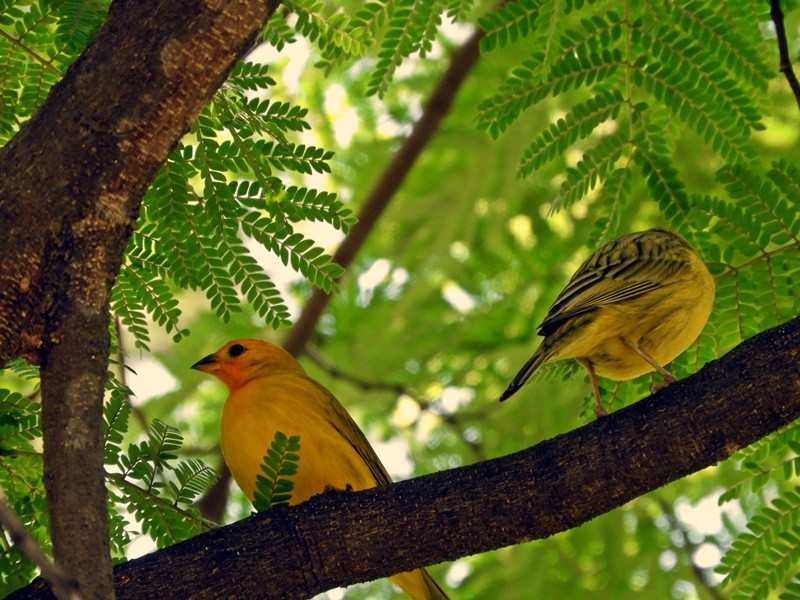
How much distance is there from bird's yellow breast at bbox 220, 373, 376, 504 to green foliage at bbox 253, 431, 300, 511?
101 centimetres

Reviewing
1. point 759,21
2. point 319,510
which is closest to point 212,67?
point 319,510

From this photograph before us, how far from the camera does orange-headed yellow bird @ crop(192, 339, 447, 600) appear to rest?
4.76 meters

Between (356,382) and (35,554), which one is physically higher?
(356,382)

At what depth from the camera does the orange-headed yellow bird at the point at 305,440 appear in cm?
476

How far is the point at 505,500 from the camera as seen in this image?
3.50 meters

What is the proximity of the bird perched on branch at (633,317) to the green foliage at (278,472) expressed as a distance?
3.90 ft

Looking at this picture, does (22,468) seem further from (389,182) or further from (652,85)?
(389,182)

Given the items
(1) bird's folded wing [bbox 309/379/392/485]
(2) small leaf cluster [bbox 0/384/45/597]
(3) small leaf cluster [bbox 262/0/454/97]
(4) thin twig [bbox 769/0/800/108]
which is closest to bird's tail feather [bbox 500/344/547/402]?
(1) bird's folded wing [bbox 309/379/392/485]

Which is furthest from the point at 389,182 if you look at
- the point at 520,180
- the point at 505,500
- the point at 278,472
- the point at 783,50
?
the point at 505,500

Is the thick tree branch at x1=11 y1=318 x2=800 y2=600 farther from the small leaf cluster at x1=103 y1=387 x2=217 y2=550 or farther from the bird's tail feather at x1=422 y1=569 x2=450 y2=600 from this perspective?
the bird's tail feather at x1=422 y1=569 x2=450 y2=600

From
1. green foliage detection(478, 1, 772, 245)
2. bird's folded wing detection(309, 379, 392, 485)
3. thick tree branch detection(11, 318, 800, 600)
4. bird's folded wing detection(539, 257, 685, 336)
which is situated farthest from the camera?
bird's folded wing detection(309, 379, 392, 485)

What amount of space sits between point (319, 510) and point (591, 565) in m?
4.64

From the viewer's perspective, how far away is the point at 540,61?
4.73 m

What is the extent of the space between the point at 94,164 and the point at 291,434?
1.96 meters
